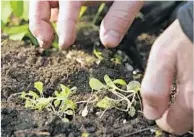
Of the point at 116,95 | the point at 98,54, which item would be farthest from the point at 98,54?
the point at 116,95

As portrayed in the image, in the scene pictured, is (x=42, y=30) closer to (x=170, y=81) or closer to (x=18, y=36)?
(x=18, y=36)

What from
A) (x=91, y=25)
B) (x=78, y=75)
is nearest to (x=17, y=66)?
(x=78, y=75)

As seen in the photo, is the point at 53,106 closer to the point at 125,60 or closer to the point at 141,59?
the point at 125,60

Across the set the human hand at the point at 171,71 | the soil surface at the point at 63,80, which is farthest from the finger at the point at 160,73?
the soil surface at the point at 63,80

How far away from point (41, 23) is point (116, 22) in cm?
24

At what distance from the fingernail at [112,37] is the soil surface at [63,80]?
110mm

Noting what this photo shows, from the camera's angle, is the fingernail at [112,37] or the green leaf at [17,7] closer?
the fingernail at [112,37]

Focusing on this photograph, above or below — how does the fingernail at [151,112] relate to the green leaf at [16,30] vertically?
below

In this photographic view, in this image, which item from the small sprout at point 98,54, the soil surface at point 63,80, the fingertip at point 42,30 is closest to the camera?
the soil surface at point 63,80

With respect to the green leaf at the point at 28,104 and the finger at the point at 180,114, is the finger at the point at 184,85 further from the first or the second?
the green leaf at the point at 28,104

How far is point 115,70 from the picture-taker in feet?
5.54

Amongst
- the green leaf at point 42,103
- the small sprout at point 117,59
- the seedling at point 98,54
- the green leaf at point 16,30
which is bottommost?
the green leaf at point 42,103

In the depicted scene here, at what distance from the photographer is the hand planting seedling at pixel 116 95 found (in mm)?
1449

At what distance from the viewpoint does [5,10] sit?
190 centimetres
